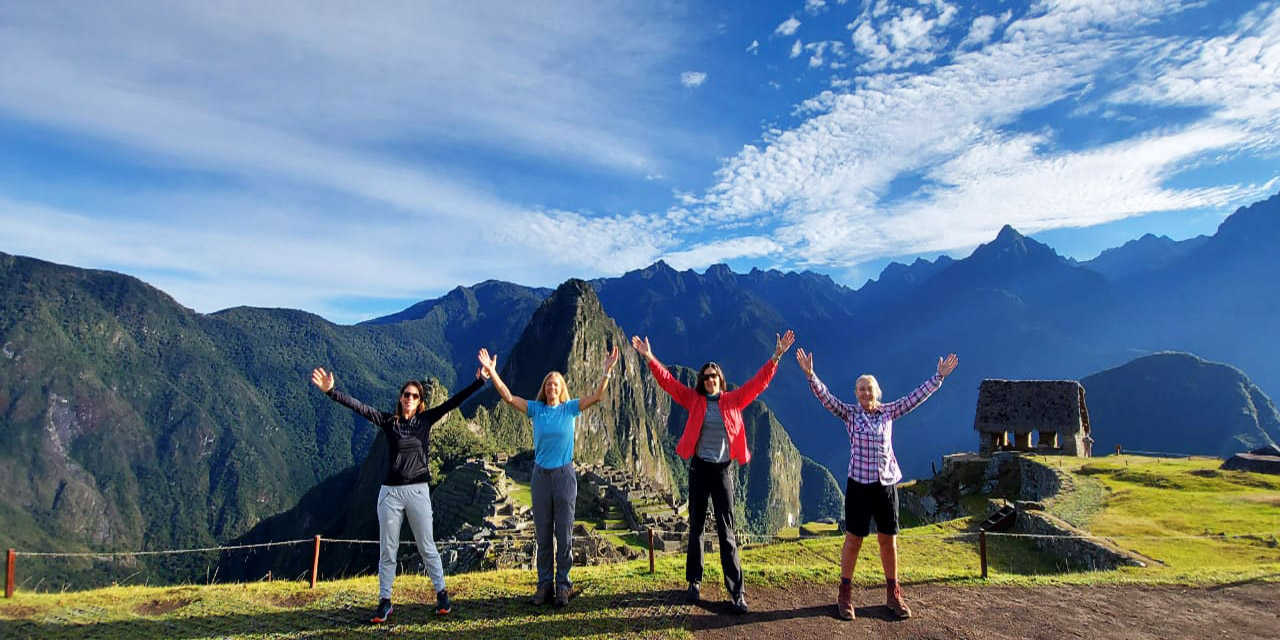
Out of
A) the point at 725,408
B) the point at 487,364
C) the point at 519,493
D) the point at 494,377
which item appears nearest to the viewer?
the point at 725,408

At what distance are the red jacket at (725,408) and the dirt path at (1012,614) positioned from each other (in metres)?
1.76

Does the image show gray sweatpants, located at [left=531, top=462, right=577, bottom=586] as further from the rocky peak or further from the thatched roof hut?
the rocky peak

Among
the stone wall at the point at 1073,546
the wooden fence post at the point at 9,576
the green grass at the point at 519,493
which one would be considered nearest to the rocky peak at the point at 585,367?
the green grass at the point at 519,493

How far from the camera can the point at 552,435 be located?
21.8ft

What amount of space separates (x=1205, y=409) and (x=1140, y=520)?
18467 cm

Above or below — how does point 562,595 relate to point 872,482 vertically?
below

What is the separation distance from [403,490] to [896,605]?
554 centimetres

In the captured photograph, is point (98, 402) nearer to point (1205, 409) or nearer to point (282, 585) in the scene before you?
point (282, 585)

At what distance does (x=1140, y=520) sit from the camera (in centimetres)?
1614

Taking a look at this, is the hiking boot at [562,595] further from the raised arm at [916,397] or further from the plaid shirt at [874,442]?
the raised arm at [916,397]

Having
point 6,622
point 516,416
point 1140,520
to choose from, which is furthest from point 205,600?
point 516,416

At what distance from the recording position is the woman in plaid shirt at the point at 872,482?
21.5ft

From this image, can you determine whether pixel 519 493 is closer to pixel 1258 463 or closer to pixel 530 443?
pixel 1258 463

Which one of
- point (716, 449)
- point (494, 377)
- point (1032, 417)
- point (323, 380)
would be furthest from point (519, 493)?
point (716, 449)
